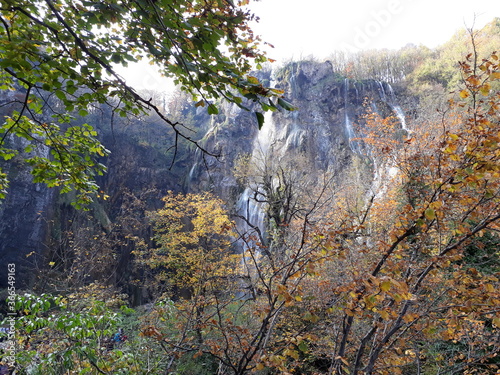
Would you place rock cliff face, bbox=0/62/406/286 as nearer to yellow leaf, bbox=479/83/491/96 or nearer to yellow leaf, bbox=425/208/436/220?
yellow leaf, bbox=479/83/491/96

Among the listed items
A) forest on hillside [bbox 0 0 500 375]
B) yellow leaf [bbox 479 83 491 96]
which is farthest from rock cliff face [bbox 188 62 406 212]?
yellow leaf [bbox 479 83 491 96]

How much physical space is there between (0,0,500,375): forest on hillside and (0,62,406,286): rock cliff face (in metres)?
0.19

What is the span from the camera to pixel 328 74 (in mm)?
26891

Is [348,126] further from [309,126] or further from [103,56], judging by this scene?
[103,56]

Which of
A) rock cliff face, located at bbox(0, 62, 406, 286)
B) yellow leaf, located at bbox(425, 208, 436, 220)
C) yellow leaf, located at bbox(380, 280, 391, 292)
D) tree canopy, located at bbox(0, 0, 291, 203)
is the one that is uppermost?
rock cliff face, located at bbox(0, 62, 406, 286)

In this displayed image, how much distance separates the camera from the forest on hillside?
6.48 ft

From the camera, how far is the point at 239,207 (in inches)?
799

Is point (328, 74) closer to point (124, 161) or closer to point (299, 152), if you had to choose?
point (299, 152)

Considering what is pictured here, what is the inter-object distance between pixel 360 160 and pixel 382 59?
20682mm

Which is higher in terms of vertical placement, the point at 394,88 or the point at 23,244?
the point at 394,88

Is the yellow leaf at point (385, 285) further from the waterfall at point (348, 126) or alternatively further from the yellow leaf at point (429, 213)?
the waterfall at point (348, 126)

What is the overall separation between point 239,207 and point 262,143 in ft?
26.0

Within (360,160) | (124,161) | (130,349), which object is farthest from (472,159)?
(124,161)

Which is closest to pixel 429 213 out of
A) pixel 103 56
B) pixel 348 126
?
pixel 103 56
